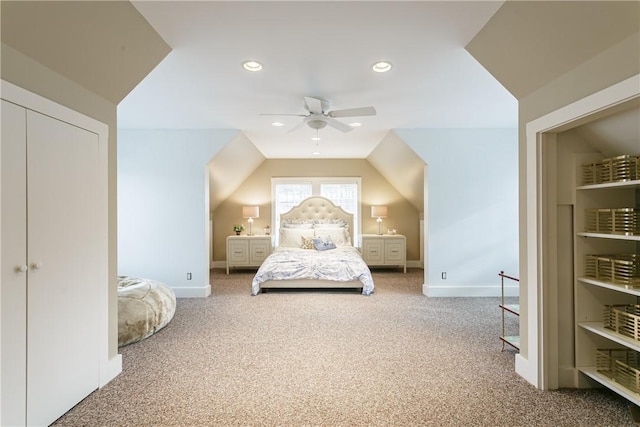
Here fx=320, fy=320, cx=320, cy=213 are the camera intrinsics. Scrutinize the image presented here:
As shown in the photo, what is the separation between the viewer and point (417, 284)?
17.8 feet

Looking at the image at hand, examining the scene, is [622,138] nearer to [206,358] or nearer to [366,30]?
[366,30]

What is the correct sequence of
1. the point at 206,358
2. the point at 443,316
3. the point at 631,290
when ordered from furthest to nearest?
the point at 443,316
the point at 206,358
the point at 631,290

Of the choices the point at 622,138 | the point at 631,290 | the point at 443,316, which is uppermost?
the point at 622,138

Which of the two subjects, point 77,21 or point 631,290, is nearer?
point 77,21

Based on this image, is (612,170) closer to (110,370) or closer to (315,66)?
(315,66)

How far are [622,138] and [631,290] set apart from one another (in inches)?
36.2

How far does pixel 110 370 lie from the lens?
7.59 feet

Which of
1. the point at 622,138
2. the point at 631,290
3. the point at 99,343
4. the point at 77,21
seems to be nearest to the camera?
the point at 77,21

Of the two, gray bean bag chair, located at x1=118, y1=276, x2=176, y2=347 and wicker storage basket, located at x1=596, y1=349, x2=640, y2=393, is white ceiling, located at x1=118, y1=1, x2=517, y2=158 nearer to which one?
gray bean bag chair, located at x1=118, y1=276, x2=176, y2=347

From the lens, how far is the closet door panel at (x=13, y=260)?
5.09 ft

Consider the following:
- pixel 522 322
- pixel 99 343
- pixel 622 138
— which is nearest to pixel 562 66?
pixel 622 138

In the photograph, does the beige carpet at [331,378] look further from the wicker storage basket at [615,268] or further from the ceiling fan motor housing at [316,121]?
the ceiling fan motor housing at [316,121]

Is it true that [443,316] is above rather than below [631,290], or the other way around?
below

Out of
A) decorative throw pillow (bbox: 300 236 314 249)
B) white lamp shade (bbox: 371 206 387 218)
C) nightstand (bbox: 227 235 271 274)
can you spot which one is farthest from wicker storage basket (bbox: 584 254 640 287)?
nightstand (bbox: 227 235 271 274)
